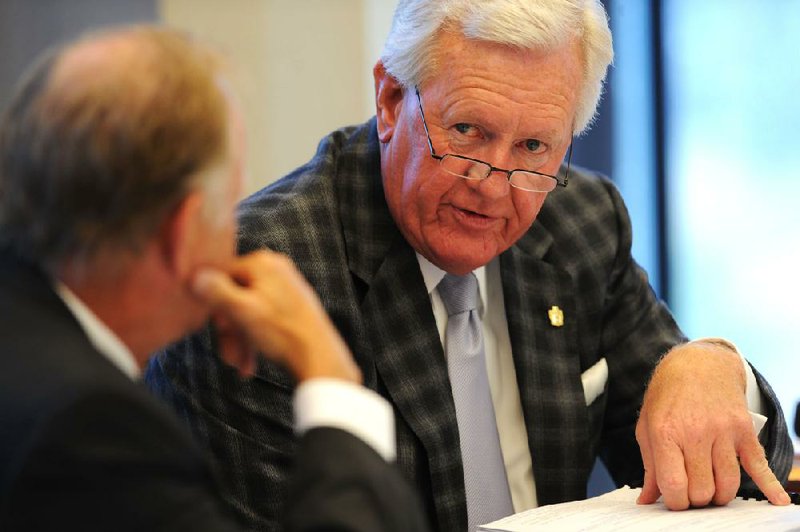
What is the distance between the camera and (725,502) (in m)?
1.81

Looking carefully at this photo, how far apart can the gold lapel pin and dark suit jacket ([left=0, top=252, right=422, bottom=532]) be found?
115 cm

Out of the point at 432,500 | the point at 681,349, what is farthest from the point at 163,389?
the point at 681,349

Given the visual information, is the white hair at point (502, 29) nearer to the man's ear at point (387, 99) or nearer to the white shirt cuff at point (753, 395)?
the man's ear at point (387, 99)

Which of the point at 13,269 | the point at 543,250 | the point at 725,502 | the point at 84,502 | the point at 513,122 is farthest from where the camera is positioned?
the point at 543,250

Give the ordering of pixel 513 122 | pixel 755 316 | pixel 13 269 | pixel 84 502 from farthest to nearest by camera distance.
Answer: pixel 755 316
pixel 513 122
pixel 13 269
pixel 84 502

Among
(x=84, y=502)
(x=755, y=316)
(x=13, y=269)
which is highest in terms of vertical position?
(x=13, y=269)

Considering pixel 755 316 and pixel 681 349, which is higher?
pixel 681 349

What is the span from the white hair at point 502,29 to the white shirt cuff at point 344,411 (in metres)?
0.95

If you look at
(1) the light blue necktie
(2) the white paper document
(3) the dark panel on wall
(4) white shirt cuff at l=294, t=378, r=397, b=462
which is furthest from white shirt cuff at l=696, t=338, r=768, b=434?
(3) the dark panel on wall

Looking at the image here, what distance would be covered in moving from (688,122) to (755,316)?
69 cm

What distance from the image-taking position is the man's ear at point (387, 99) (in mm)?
2066

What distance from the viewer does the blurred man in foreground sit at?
0.97m

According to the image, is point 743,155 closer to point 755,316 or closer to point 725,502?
point 755,316

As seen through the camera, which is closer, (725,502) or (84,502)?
(84,502)
